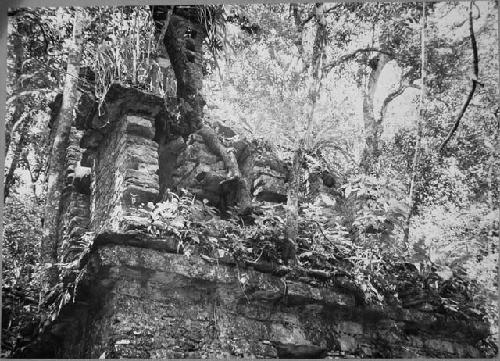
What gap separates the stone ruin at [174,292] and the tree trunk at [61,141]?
0.25 feet

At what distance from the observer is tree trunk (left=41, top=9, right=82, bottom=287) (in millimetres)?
4191

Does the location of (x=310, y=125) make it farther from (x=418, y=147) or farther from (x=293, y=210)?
(x=418, y=147)

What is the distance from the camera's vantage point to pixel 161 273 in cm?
368

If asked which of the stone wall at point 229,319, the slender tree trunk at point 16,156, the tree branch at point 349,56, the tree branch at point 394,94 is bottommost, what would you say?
the stone wall at point 229,319

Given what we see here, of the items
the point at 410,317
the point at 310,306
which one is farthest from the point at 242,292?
the point at 410,317

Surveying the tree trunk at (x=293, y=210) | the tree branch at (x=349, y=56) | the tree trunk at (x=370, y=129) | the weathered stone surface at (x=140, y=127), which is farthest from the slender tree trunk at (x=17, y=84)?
the tree trunk at (x=370, y=129)

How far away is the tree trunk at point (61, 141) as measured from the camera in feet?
13.8

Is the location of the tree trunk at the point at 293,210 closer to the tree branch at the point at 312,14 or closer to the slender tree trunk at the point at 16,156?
the tree branch at the point at 312,14

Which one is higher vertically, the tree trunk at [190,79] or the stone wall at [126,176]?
the tree trunk at [190,79]

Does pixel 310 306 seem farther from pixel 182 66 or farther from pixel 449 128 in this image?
pixel 182 66

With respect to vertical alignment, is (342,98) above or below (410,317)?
above

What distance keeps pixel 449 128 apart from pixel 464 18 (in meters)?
0.84

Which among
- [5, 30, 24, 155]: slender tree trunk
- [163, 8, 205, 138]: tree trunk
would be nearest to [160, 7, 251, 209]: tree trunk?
[163, 8, 205, 138]: tree trunk

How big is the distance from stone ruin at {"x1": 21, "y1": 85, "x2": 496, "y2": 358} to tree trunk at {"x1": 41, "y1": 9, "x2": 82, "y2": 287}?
2.9 inches
